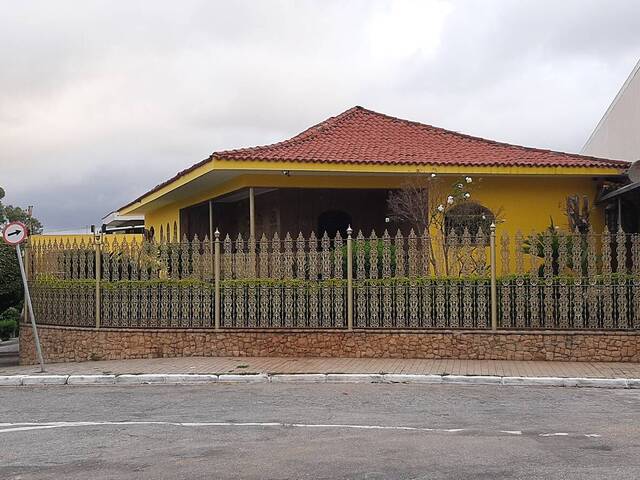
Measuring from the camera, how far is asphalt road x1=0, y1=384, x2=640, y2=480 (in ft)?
22.7

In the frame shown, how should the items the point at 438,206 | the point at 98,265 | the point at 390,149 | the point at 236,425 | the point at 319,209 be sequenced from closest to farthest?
the point at 236,425 < the point at 98,265 < the point at 438,206 < the point at 390,149 < the point at 319,209

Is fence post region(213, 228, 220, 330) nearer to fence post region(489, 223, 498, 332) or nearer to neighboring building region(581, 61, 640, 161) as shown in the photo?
fence post region(489, 223, 498, 332)

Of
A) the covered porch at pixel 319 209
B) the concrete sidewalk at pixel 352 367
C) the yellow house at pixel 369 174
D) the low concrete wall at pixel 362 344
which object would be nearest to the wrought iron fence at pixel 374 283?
the low concrete wall at pixel 362 344

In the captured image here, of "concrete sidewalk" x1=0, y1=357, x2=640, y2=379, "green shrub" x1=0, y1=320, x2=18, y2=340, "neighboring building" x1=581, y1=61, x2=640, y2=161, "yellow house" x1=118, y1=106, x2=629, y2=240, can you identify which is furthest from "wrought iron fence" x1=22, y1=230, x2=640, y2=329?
"green shrub" x1=0, y1=320, x2=18, y2=340

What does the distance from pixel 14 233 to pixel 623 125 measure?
14814 millimetres

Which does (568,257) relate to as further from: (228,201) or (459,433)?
(228,201)

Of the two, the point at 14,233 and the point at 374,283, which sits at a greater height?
the point at 14,233

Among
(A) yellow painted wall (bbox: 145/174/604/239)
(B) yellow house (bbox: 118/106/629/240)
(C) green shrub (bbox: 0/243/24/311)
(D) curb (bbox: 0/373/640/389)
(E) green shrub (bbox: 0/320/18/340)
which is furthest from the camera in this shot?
(E) green shrub (bbox: 0/320/18/340)

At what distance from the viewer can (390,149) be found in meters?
19.1

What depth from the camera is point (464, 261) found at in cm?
1454

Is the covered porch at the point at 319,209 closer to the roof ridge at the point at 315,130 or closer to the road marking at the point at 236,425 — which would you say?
the roof ridge at the point at 315,130

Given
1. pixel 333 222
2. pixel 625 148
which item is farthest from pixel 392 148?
pixel 625 148

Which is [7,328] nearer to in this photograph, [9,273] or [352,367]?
[9,273]

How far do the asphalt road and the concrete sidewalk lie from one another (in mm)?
834
